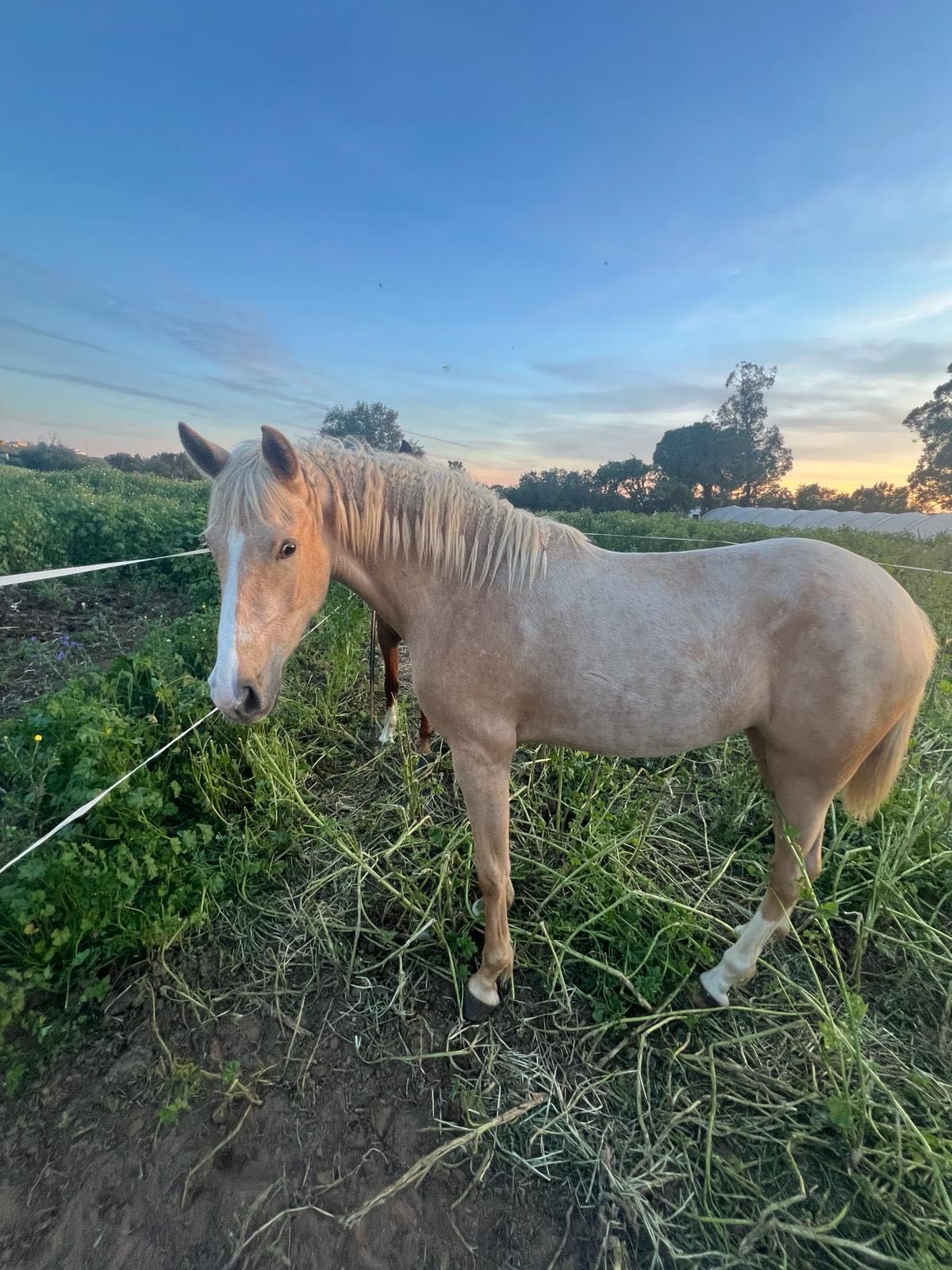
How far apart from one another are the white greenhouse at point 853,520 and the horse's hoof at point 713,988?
2049 cm

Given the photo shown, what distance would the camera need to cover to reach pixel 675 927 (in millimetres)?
2166

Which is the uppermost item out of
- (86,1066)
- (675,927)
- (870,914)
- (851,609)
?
(851,609)

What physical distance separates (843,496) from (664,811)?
38.4m

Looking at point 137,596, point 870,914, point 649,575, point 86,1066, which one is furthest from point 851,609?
point 137,596

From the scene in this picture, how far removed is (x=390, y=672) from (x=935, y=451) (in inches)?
1482

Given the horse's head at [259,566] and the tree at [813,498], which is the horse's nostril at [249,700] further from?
the tree at [813,498]

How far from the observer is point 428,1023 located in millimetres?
1969

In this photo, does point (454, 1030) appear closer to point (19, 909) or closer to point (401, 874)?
point (401, 874)

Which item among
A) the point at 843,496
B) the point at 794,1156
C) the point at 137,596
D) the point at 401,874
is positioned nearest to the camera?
the point at 794,1156

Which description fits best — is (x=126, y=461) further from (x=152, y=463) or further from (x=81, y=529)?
(x=81, y=529)

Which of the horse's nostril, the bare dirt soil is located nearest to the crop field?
the bare dirt soil

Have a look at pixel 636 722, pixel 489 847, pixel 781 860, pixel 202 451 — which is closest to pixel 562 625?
pixel 636 722

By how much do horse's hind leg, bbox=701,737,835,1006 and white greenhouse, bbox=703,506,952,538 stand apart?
2023cm

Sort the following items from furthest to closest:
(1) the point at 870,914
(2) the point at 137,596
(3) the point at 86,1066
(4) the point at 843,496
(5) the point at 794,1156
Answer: (4) the point at 843,496 → (2) the point at 137,596 → (1) the point at 870,914 → (3) the point at 86,1066 → (5) the point at 794,1156
